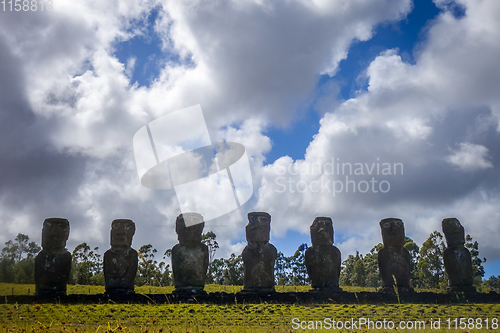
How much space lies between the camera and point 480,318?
11312mm

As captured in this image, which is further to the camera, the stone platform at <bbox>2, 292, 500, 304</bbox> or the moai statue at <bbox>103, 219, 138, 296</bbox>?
the moai statue at <bbox>103, 219, 138, 296</bbox>

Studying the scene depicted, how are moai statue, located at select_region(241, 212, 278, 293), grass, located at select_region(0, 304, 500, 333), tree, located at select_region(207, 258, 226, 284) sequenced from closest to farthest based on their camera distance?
grass, located at select_region(0, 304, 500, 333) < moai statue, located at select_region(241, 212, 278, 293) < tree, located at select_region(207, 258, 226, 284)

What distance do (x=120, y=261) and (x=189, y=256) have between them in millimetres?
2762

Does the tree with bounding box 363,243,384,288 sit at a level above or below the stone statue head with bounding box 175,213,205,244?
below

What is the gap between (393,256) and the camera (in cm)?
1873

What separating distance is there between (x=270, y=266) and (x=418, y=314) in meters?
6.77

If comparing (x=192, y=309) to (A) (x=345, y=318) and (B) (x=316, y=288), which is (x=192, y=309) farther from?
(B) (x=316, y=288)

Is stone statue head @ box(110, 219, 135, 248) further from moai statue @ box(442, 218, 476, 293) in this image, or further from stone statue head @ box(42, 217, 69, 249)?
moai statue @ box(442, 218, 476, 293)

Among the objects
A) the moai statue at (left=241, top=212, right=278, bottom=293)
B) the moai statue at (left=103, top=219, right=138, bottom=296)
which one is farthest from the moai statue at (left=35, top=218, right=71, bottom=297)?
the moai statue at (left=241, top=212, right=278, bottom=293)

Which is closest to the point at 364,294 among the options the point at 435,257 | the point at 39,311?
the point at 39,311

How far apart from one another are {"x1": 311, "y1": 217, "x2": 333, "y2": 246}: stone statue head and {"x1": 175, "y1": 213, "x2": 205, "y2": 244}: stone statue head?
195 inches

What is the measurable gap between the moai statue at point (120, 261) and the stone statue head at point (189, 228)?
2.02 m

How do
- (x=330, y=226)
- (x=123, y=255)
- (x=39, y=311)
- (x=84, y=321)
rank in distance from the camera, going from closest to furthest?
(x=84, y=321) < (x=39, y=311) < (x=123, y=255) < (x=330, y=226)

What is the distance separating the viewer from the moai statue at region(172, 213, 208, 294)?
1720 centimetres
